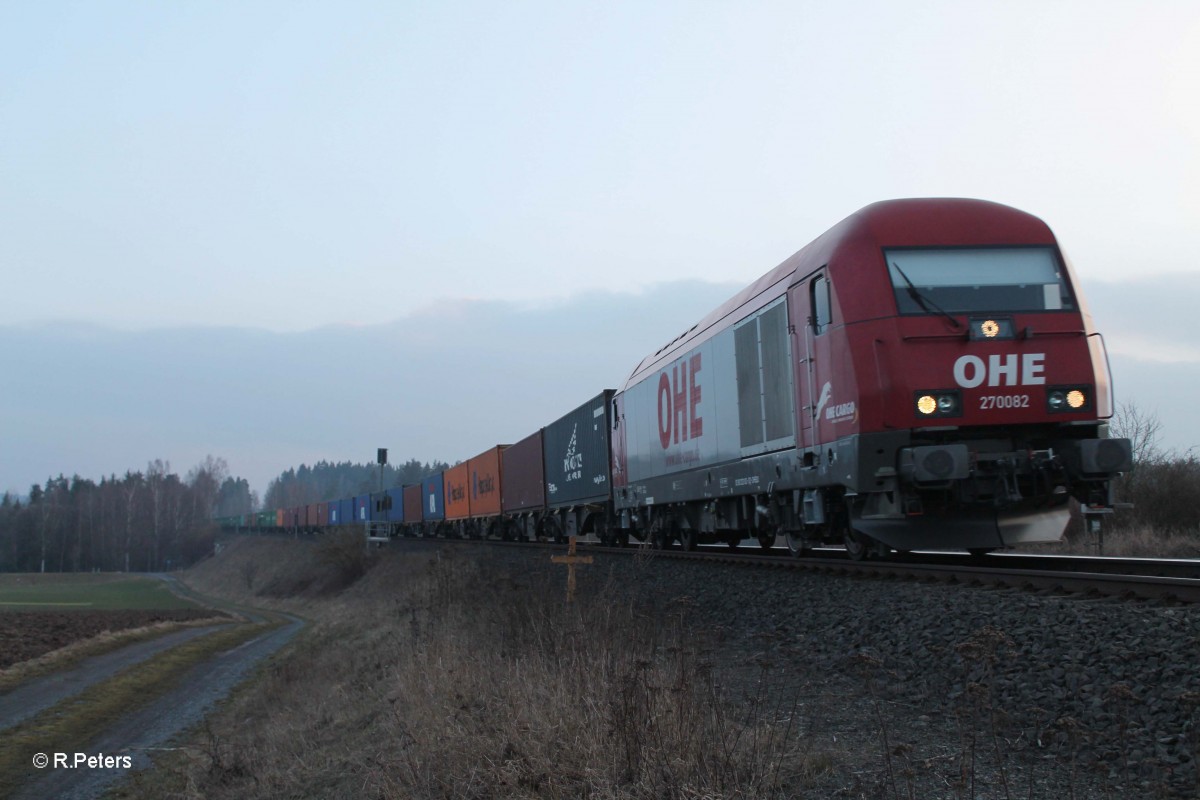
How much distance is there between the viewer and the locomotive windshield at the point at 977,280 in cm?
927

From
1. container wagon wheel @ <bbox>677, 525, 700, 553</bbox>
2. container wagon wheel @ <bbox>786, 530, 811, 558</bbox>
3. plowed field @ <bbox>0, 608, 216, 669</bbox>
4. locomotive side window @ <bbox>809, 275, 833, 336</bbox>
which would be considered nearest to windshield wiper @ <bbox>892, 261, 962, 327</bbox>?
locomotive side window @ <bbox>809, 275, 833, 336</bbox>

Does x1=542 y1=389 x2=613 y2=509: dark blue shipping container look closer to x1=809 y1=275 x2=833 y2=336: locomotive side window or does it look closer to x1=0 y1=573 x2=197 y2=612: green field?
x1=809 y1=275 x2=833 y2=336: locomotive side window

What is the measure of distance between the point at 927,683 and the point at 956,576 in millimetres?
2655

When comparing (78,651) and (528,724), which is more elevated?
(528,724)

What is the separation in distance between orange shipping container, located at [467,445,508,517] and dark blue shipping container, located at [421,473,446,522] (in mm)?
5496

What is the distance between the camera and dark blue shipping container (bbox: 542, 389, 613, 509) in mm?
21656

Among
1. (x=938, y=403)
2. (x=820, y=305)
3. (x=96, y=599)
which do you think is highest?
(x=820, y=305)

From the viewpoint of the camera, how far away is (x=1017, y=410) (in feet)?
29.3

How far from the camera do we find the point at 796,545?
12531 mm

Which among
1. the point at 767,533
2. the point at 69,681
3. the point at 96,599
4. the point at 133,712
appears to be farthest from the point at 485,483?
the point at 96,599

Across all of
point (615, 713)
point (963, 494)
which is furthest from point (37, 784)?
point (963, 494)

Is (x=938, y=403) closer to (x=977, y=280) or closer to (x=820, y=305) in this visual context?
(x=977, y=280)

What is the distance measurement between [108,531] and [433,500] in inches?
4056

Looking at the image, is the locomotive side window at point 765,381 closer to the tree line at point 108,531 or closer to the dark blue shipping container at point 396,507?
the dark blue shipping container at point 396,507
